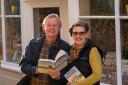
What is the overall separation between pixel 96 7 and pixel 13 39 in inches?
111

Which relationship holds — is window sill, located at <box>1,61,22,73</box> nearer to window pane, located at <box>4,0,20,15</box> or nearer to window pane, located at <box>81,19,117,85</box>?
window pane, located at <box>4,0,20,15</box>

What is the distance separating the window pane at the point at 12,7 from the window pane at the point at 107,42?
94.5 inches

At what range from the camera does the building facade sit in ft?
18.2

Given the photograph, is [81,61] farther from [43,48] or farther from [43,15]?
[43,15]

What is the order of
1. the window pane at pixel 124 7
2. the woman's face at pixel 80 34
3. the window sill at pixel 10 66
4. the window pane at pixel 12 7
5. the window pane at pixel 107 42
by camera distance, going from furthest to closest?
the window pane at pixel 12 7 → the window sill at pixel 10 66 → the window pane at pixel 107 42 → the window pane at pixel 124 7 → the woman's face at pixel 80 34

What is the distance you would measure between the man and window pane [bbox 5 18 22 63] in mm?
3528

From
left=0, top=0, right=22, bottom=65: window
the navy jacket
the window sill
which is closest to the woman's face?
the navy jacket

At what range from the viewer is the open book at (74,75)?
4.07 m

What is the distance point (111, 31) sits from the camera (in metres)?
5.70

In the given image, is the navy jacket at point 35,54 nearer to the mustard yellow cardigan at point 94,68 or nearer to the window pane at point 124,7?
the mustard yellow cardigan at point 94,68

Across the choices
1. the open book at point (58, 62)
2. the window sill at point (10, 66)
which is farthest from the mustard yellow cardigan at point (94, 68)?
the window sill at point (10, 66)

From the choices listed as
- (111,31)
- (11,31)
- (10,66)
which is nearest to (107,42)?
(111,31)

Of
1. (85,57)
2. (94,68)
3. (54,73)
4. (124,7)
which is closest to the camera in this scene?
(94,68)

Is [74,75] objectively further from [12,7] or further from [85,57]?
[12,7]
